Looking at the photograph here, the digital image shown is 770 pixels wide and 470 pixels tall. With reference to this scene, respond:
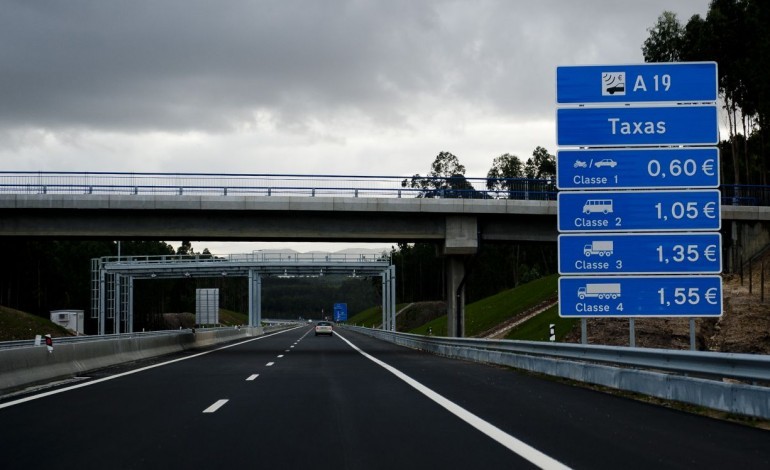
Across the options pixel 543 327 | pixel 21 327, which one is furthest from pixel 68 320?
pixel 543 327

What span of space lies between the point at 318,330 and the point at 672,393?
6801 centimetres

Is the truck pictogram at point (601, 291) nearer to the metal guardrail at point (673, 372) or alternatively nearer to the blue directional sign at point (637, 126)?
the metal guardrail at point (673, 372)

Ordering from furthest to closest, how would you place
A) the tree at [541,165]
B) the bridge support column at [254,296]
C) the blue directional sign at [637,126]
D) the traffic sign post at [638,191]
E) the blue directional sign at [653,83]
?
the tree at [541,165]
the bridge support column at [254,296]
the blue directional sign at [653,83]
the blue directional sign at [637,126]
the traffic sign post at [638,191]

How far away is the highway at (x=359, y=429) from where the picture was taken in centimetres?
805

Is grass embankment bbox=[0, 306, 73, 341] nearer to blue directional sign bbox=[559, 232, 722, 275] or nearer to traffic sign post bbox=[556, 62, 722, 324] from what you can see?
blue directional sign bbox=[559, 232, 722, 275]

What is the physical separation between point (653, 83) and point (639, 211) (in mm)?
2999

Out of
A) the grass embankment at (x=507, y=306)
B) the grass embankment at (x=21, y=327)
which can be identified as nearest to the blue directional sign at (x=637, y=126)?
the grass embankment at (x=507, y=306)

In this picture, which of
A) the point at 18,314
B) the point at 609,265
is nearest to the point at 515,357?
the point at 609,265

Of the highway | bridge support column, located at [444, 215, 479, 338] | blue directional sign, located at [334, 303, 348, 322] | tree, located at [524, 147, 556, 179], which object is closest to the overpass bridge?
bridge support column, located at [444, 215, 479, 338]

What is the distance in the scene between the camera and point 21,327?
61.4m

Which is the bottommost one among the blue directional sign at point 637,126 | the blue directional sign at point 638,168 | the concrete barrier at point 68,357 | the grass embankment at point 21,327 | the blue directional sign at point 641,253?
the grass embankment at point 21,327

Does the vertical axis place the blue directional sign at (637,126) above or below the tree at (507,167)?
below

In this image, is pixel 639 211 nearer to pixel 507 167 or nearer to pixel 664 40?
pixel 664 40

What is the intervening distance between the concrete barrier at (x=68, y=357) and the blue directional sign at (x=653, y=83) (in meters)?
13.5
